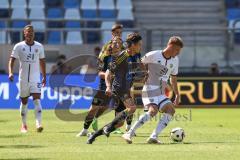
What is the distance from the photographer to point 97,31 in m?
29.7

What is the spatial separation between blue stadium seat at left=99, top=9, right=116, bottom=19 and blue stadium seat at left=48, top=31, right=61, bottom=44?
20.5ft

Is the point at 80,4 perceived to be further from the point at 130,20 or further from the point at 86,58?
the point at 86,58

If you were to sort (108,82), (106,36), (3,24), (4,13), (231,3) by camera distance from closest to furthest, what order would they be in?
1. (108,82)
2. (106,36)
3. (3,24)
4. (4,13)
5. (231,3)

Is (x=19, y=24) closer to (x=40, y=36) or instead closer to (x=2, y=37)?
(x=40, y=36)

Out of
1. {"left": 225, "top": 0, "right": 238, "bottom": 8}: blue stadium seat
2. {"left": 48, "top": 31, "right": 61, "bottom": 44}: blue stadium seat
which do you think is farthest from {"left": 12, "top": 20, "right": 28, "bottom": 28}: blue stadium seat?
{"left": 225, "top": 0, "right": 238, "bottom": 8}: blue stadium seat

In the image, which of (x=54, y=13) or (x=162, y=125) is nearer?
(x=162, y=125)

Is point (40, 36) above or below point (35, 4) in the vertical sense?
below

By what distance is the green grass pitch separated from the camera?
13055 mm

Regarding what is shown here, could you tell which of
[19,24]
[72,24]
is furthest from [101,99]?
[19,24]

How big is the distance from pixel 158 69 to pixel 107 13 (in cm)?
2094

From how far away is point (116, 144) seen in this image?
15055 millimetres

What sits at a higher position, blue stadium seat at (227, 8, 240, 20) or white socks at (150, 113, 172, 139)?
blue stadium seat at (227, 8, 240, 20)

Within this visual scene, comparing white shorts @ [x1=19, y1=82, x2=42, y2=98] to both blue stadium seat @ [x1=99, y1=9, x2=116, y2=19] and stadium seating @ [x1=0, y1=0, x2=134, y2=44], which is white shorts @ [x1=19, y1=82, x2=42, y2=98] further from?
blue stadium seat @ [x1=99, y1=9, x2=116, y2=19]

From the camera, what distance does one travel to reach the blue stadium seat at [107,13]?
35.8m
